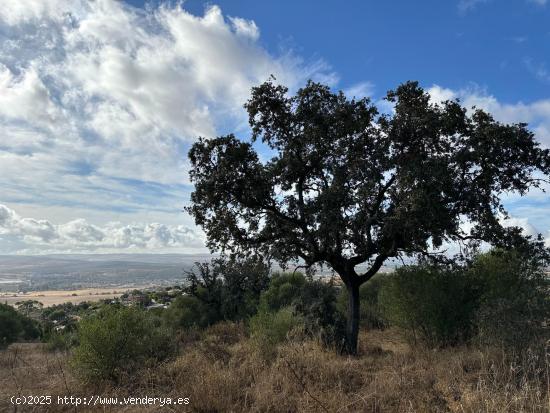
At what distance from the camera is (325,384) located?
28.1ft

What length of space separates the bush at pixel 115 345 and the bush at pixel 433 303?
855 centimetres

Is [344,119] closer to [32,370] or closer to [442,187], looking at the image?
[442,187]

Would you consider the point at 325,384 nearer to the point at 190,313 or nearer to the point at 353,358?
the point at 353,358

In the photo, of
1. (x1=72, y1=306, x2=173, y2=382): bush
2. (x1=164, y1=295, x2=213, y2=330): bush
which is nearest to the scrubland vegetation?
(x1=72, y1=306, x2=173, y2=382): bush

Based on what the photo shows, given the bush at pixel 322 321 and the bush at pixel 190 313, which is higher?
the bush at pixel 322 321

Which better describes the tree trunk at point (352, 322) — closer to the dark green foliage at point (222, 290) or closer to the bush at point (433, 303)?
the bush at point (433, 303)

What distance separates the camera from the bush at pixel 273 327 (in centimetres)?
1335

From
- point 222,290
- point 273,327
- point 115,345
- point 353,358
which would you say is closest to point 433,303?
point 353,358

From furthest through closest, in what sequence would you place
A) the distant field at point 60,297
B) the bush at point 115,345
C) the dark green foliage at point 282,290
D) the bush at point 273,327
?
1. the distant field at point 60,297
2. the dark green foliage at point 282,290
3. the bush at point 273,327
4. the bush at point 115,345

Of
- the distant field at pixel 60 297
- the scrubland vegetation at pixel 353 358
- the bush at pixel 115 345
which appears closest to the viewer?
the scrubland vegetation at pixel 353 358

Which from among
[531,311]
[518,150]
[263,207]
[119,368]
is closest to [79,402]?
[119,368]

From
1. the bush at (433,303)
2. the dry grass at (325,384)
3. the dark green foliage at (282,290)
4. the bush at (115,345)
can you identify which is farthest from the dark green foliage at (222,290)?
the dry grass at (325,384)

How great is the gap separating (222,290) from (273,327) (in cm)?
1723

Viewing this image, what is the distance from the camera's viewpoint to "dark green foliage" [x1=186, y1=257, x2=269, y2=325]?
3034 cm
